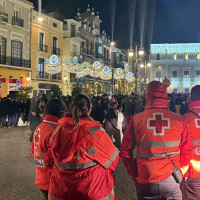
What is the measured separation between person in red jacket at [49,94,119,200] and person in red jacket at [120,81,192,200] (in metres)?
0.43

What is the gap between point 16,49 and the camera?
86.8 ft

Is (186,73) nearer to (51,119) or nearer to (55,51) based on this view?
(55,51)

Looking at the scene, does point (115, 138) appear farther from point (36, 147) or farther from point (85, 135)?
point (85, 135)

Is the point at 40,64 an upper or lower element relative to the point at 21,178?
upper

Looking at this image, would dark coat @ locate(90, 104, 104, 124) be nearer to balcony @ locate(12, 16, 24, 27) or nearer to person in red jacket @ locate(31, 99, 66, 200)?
person in red jacket @ locate(31, 99, 66, 200)

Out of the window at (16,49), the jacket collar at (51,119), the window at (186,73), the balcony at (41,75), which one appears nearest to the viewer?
the jacket collar at (51,119)

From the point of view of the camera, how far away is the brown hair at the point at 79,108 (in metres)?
2.28

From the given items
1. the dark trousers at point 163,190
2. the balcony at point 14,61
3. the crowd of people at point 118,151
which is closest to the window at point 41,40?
the balcony at point 14,61

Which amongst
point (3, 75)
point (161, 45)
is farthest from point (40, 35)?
point (161, 45)

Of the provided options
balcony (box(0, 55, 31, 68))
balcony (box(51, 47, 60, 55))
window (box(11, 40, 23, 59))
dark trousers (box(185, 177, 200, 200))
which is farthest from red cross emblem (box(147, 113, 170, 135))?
balcony (box(51, 47, 60, 55))

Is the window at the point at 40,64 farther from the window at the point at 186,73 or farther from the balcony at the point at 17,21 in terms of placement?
the window at the point at 186,73

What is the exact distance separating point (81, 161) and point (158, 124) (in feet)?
3.01

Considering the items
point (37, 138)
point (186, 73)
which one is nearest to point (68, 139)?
point (37, 138)

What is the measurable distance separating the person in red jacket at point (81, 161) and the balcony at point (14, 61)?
24288 mm
